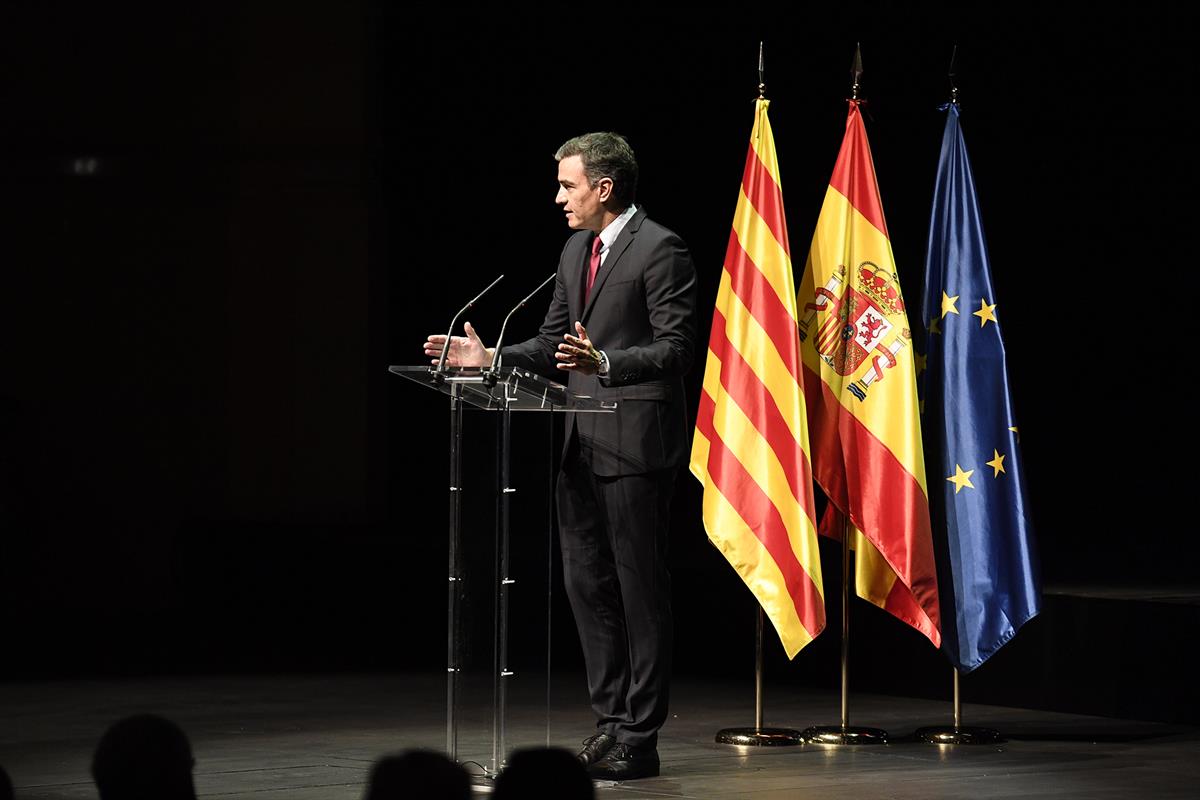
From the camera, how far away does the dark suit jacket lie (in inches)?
171

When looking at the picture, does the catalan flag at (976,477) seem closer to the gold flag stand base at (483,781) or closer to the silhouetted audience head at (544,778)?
the gold flag stand base at (483,781)

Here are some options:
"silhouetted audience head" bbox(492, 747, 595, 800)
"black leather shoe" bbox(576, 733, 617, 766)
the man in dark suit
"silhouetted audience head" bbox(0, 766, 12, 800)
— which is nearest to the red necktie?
the man in dark suit

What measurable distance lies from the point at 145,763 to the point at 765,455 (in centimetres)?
318

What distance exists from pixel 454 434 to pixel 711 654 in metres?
2.94

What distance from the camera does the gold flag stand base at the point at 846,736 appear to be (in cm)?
509

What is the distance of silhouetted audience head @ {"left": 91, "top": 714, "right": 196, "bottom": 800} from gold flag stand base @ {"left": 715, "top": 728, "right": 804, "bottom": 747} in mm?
3106

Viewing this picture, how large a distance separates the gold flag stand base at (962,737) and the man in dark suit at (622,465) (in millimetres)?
1042

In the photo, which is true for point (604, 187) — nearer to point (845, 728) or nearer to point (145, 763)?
point (845, 728)

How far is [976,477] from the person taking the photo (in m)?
5.20

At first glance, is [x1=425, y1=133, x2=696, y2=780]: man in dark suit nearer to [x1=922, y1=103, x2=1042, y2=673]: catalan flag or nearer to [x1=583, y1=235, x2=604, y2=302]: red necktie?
[x1=583, y1=235, x2=604, y2=302]: red necktie

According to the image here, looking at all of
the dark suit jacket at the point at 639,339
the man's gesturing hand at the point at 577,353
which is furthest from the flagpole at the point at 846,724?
the man's gesturing hand at the point at 577,353

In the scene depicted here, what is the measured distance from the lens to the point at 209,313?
9430 millimetres

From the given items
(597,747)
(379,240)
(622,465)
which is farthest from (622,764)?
(379,240)

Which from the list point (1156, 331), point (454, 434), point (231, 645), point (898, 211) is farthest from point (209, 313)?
point (454, 434)
